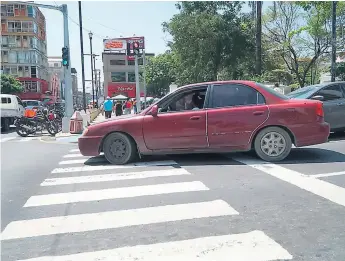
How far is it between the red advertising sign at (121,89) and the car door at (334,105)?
67131 millimetres

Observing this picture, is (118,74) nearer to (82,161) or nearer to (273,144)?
(82,161)

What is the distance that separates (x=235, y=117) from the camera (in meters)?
7.33

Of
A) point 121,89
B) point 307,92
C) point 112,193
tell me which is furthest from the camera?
point 121,89

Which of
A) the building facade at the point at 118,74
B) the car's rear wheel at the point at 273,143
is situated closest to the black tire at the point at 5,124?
the car's rear wheel at the point at 273,143

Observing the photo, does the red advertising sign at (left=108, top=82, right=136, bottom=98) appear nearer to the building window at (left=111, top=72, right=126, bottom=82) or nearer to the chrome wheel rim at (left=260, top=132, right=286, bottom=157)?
the building window at (left=111, top=72, right=126, bottom=82)

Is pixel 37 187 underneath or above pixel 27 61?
underneath

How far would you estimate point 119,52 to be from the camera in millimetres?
78875

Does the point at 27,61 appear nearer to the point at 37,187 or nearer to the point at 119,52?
the point at 119,52

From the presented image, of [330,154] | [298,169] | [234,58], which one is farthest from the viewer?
[234,58]

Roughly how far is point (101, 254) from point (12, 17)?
68.7 m

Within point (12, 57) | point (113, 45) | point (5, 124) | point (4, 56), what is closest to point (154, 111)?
point (5, 124)

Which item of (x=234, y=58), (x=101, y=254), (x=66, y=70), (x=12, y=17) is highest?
(x=12, y=17)

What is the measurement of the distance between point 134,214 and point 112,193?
3.63 feet

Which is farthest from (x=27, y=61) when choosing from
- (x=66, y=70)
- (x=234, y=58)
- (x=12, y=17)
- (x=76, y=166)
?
(x=76, y=166)
